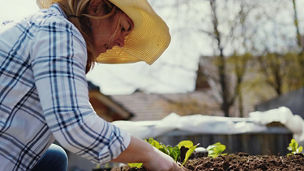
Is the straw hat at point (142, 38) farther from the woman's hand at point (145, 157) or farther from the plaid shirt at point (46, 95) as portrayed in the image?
the woman's hand at point (145, 157)

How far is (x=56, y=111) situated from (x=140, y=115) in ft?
42.1

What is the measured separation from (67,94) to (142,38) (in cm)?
76

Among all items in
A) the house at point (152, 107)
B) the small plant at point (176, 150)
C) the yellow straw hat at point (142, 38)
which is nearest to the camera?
the yellow straw hat at point (142, 38)

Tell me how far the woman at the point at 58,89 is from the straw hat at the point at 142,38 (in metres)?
0.05

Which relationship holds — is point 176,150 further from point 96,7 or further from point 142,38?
point 96,7

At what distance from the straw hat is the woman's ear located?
7 centimetres

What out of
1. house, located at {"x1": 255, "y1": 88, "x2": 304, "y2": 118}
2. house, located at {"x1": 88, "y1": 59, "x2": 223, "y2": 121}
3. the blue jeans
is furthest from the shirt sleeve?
house, located at {"x1": 88, "y1": 59, "x2": 223, "y2": 121}

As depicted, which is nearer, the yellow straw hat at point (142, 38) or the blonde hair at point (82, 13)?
the blonde hair at point (82, 13)

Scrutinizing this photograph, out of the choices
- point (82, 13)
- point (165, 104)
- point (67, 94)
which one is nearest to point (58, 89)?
point (67, 94)

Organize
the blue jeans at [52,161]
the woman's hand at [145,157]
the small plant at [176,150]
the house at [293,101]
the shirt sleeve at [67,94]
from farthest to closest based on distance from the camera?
1. the house at [293,101]
2. the small plant at [176,150]
3. the blue jeans at [52,161]
4. the woman's hand at [145,157]
5. the shirt sleeve at [67,94]

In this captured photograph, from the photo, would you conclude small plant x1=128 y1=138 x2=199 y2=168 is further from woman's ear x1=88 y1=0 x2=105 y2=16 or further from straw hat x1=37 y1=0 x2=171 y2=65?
woman's ear x1=88 y1=0 x2=105 y2=16

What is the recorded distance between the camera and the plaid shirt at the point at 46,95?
3.19ft

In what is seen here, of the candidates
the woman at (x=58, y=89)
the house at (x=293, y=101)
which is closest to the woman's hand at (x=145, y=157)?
the woman at (x=58, y=89)

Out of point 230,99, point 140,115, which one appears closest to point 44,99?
point 230,99
